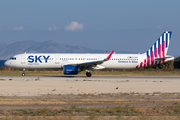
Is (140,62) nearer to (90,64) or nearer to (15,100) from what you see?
(90,64)

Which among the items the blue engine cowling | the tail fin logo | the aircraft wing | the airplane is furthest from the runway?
the tail fin logo

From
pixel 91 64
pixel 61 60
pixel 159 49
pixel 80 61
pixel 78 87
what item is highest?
pixel 159 49

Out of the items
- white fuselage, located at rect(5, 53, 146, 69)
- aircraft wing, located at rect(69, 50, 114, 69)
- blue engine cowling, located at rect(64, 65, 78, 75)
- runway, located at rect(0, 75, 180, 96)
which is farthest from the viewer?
white fuselage, located at rect(5, 53, 146, 69)

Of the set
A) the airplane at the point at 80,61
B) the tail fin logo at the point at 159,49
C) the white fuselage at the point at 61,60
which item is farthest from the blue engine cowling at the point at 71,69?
the tail fin logo at the point at 159,49

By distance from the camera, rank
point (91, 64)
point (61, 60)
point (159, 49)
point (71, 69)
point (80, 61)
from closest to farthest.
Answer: point (71, 69) < point (91, 64) < point (61, 60) < point (80, 61) < point (159, 49)

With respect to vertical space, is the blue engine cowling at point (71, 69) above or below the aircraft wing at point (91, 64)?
below

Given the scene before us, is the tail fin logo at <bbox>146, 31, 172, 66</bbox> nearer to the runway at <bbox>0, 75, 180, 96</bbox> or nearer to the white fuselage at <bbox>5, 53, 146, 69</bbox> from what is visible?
the white fuselage at <bbox>5, 53, 146, 69</bbox>

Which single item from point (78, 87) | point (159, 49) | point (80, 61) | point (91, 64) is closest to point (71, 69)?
point (91, 64)

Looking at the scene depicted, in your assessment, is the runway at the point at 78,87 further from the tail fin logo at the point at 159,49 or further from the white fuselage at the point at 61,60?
the tail fin logo at the point at 159,49

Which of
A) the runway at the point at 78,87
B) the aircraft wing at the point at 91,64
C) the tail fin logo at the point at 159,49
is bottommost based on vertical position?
the runway at the point at 78,87

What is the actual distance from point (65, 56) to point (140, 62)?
11.5m

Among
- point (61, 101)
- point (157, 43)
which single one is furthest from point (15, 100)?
point (157, 43)

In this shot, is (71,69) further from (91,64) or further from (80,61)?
(80,61)

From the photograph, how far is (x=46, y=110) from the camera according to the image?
12266 mm
